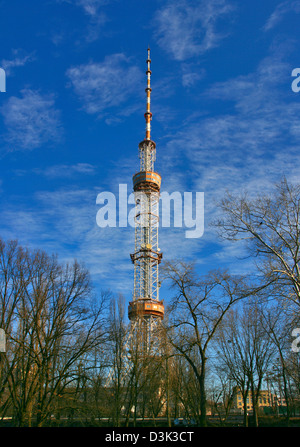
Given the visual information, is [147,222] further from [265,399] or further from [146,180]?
[265,399]

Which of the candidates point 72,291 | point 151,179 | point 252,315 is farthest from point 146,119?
point 72,291

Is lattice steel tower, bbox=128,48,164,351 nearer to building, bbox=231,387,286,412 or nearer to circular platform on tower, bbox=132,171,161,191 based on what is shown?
circular platform on tower, bbox=132,171,161,191

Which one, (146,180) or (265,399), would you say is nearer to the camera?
(146,180)

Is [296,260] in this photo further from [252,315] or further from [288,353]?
[288,353]

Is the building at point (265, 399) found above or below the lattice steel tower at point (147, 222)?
below

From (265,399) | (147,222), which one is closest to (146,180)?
(147,222)

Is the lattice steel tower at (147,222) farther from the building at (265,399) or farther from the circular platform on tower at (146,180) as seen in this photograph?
the building at (265,399)

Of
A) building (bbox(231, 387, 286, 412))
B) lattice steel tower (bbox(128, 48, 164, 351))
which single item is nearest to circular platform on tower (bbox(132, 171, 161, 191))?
lattice steel tower (bbox(128, 48, 164, 351))

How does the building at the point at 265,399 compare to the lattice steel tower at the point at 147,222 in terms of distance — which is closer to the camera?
the building at the point at 265,399

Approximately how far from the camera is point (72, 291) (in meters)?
20.6

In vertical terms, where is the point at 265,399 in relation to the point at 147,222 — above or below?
below

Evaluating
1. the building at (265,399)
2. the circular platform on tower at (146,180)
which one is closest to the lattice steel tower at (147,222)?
the circular platform on tower at (146,180)
